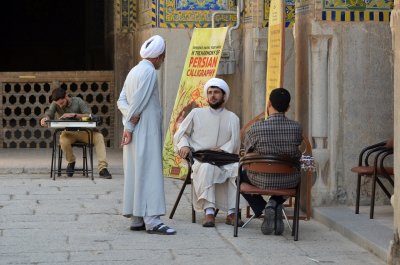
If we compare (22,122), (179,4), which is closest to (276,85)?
(179,4)

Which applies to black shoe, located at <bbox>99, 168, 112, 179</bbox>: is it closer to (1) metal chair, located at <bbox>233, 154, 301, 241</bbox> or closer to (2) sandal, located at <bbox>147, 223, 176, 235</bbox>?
(2) sandal, located at <bbox>147, 223, 176, 235</bbox>

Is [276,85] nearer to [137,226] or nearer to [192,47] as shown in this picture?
[137,226]

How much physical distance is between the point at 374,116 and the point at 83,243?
121 inches

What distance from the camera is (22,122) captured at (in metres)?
17.5

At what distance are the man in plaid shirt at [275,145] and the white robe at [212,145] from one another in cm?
53

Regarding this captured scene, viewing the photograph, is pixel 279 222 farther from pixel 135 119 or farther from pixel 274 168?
pixel 135 119

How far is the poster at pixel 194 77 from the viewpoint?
12602 mm

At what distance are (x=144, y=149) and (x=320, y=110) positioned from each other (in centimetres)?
197

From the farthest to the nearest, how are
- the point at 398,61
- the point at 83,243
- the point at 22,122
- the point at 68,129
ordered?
1. the point at 22,122
2. the point at 68,129
3. the point at 83,243
4. the point at 398,61

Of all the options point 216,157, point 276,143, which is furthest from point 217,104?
point 276,143

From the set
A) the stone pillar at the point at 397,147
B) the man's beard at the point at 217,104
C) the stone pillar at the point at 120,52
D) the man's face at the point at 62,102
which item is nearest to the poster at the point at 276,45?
the man's beard at the point at 217,104

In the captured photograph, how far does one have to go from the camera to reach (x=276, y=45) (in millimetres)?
9688

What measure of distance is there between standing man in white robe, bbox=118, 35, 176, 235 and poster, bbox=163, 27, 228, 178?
3.78 m

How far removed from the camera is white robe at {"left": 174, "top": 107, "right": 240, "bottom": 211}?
9.11 metres
